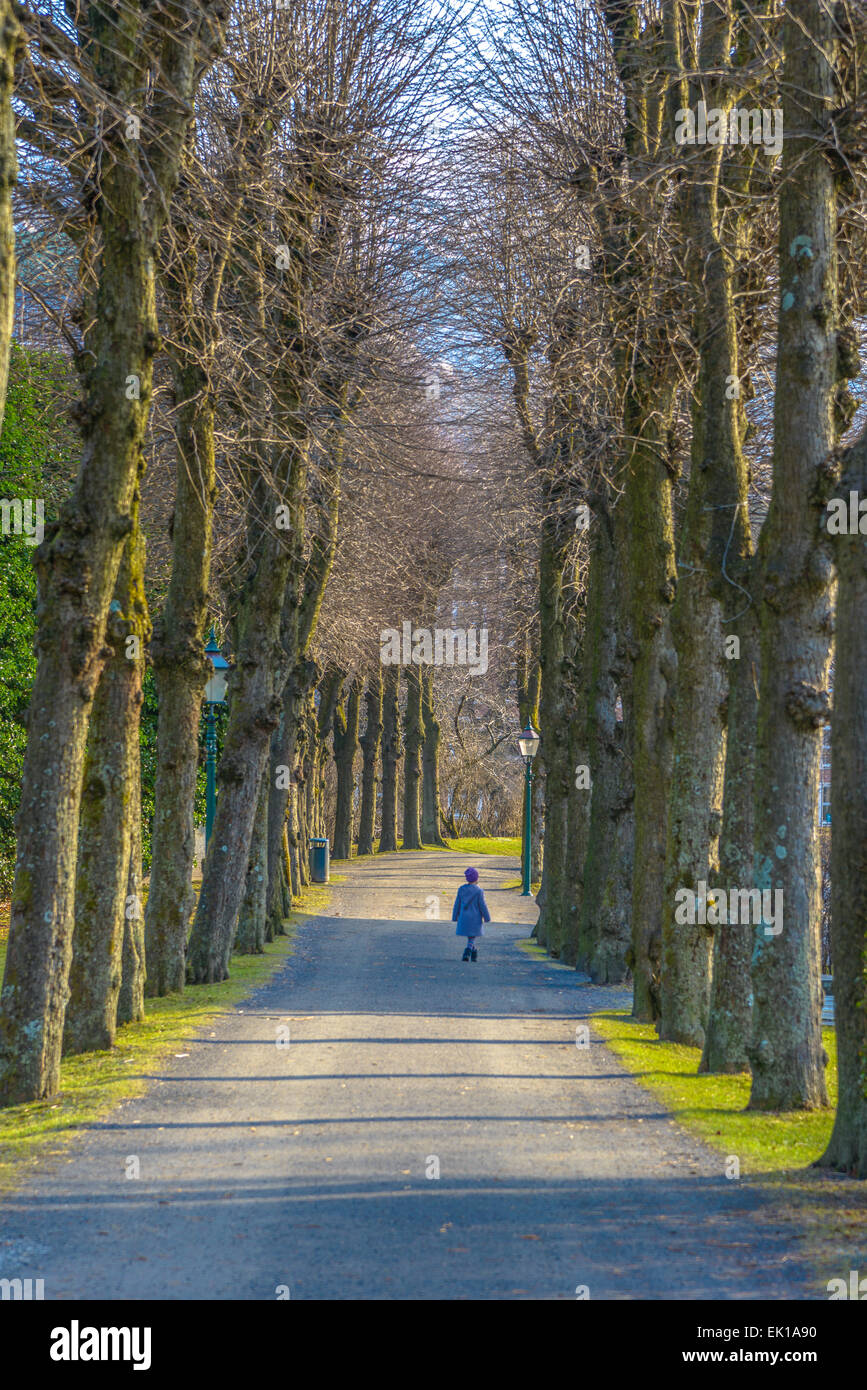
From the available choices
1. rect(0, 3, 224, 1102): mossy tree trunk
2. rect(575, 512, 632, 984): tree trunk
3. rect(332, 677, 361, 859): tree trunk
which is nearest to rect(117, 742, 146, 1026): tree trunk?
rect(0, 3, 224, 1102): mossy tree trunk

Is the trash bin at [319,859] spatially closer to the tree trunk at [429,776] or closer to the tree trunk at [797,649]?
the tree trunk at [429,776]

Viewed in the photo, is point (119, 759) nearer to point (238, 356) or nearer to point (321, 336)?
point (238, 356)

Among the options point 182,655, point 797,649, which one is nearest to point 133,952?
point 182,655

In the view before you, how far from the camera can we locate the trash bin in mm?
39781

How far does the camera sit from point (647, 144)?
15.5 m

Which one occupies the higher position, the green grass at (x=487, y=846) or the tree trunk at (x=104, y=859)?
the tree trunk at (x=104, y=859)

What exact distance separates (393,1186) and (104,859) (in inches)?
206

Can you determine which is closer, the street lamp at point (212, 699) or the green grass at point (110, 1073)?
the green grass at point (110, 1073)

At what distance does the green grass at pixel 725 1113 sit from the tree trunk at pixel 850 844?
1.91ft

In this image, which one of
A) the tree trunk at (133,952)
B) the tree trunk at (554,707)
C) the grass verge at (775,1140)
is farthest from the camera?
the tree trunk at (554,707)

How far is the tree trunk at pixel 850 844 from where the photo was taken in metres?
7.93

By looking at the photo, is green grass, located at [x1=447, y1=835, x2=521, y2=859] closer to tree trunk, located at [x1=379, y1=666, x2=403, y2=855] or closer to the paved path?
tree trunk, located at [x1=379, y1=666, x2=403, y2=855]

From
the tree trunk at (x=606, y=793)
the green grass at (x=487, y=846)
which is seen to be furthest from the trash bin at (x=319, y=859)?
the tree trunk at (x=606, y=793)
